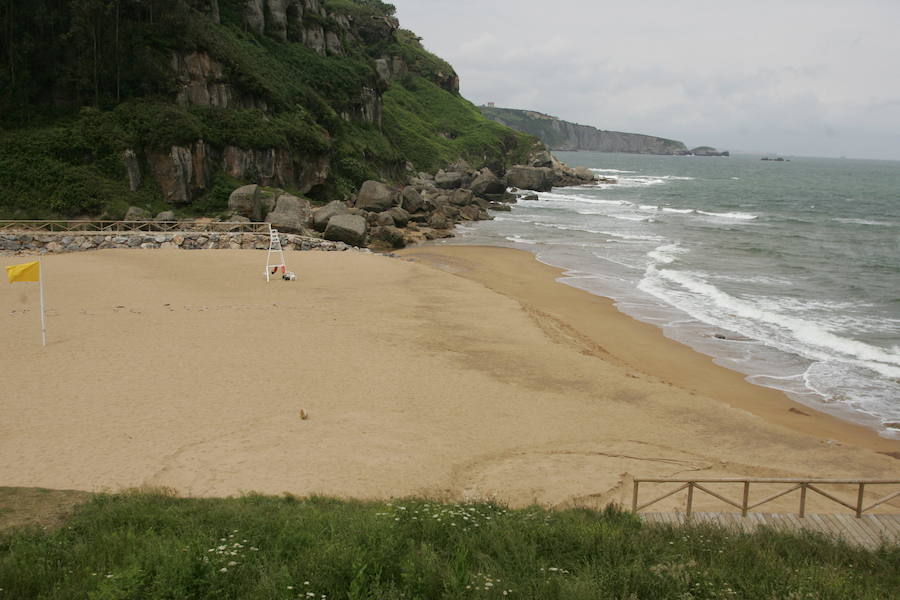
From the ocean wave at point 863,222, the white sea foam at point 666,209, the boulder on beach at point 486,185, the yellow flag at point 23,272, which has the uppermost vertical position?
the boulder on beach at point 486,185

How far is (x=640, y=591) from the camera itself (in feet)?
25.5

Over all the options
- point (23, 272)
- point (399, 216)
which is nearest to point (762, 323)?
point (23, 272)

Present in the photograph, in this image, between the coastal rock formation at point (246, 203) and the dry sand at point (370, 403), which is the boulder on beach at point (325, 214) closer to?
the coastal rock formation at point (246, 203)

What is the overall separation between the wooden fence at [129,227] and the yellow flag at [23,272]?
1818 cm

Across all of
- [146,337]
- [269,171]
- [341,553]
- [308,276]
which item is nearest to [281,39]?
[269,171]

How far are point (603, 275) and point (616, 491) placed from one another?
78.8ft

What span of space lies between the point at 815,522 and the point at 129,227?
120ft

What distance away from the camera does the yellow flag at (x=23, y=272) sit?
17.8 m

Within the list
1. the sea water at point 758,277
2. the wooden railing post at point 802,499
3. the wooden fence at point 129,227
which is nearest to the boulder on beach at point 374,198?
the sea water at point 758,277

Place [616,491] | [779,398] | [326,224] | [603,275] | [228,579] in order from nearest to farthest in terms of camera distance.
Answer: [228,579] < [616,491] < [779,398] < [603,275] < [326,224]

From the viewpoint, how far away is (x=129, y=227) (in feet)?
124

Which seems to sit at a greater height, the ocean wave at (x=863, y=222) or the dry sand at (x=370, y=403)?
the ocean wave at (x=863, y=222)

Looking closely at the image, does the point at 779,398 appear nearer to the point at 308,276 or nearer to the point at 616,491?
the point at 616,491

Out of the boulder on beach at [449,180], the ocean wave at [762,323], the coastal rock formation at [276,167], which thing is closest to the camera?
the ocean wave at [762,323]
